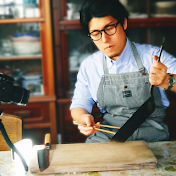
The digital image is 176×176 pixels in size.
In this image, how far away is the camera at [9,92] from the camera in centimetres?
77

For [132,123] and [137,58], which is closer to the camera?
[132,123]

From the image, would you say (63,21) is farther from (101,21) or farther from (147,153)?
(147,153)

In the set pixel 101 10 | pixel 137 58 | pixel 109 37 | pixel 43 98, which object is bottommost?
pixel 43 98

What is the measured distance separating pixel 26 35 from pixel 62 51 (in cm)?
42

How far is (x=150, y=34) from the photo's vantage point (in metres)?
2.39

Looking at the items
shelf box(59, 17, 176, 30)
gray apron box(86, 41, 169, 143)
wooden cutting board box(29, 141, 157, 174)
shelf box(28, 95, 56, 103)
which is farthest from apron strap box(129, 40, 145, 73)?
shelf box(28, 95, 56, 103)

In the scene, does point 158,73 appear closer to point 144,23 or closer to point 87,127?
point 87,127

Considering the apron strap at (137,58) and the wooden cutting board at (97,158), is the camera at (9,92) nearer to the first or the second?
the wooden cutting board at (97,158)

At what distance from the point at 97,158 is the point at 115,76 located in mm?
666

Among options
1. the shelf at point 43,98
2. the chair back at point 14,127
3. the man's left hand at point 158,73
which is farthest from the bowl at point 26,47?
the man's left hand at point 158,73

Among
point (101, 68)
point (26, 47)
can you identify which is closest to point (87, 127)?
point (101, 68)

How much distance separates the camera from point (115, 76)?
1382mm

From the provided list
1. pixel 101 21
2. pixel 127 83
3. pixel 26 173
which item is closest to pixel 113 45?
pixel 101 21

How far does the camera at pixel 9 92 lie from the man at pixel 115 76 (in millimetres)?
417
